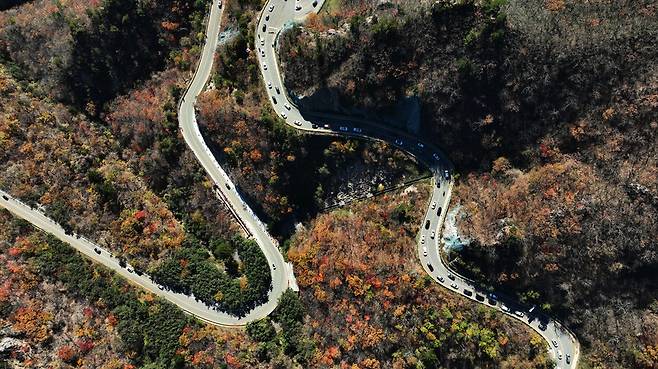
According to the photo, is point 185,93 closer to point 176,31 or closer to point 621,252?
point 176,31

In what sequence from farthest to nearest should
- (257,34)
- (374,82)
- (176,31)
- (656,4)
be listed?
(176,31)
(257,34)
(374,82)
(656,4)

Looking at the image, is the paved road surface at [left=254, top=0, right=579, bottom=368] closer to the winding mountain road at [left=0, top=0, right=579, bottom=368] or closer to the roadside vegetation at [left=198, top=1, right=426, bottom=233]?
the winding mountain road at [left=0, top=0, right=579, bottom=368]

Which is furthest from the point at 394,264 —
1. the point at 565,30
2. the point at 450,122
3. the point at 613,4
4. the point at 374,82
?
the point at 613,4

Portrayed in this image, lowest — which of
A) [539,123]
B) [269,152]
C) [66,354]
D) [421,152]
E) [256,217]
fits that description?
[66,354]

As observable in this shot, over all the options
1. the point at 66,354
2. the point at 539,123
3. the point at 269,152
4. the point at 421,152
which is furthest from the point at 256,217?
the point at 539,123

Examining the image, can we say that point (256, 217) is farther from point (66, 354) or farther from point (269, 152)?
point (66, 354)

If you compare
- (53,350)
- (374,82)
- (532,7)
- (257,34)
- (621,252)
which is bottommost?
(53,350)

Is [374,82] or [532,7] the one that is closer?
[532,7]
